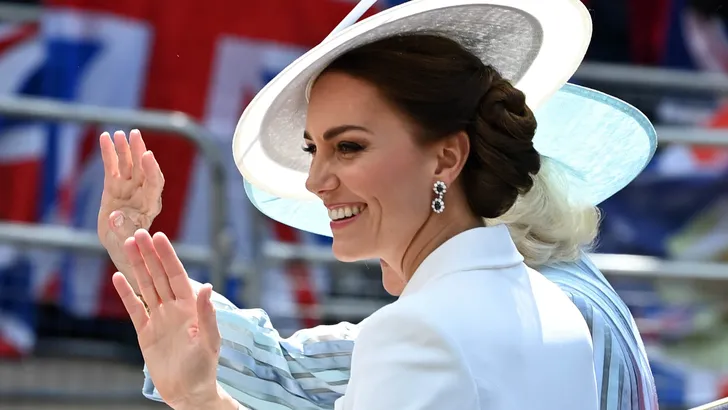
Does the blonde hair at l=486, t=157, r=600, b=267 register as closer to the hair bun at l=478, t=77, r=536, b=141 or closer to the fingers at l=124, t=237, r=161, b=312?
the hair bun at l=478, t=77, r=536, b=141

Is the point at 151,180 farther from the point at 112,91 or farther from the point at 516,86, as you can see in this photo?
the point at 112,91

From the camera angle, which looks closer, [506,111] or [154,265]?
[154,265]

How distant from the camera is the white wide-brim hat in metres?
1.95

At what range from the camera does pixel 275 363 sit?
241 cm

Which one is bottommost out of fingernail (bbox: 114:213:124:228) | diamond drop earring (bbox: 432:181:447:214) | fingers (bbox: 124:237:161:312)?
fingers (bbox: 124:237:161:312)

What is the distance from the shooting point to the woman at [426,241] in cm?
166

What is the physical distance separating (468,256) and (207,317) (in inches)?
15.4

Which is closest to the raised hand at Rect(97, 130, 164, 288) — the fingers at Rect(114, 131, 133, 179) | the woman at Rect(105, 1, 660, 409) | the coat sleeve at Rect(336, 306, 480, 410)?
the fingers at Rect(114, 131, 133, 179)

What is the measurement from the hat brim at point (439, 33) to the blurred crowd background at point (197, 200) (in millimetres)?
2434

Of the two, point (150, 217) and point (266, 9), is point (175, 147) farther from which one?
point (150, 217)

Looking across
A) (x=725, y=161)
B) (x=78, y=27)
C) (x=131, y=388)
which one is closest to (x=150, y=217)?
(x=131, y=388)

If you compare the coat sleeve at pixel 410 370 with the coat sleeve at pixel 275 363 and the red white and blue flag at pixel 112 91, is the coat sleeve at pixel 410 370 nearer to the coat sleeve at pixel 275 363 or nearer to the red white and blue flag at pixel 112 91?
the coat sleeve at pixel 275 363

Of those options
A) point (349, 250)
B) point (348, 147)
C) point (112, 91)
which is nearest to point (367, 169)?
point (348, 147)

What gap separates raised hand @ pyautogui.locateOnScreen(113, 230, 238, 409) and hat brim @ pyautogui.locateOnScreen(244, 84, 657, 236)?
85cm
